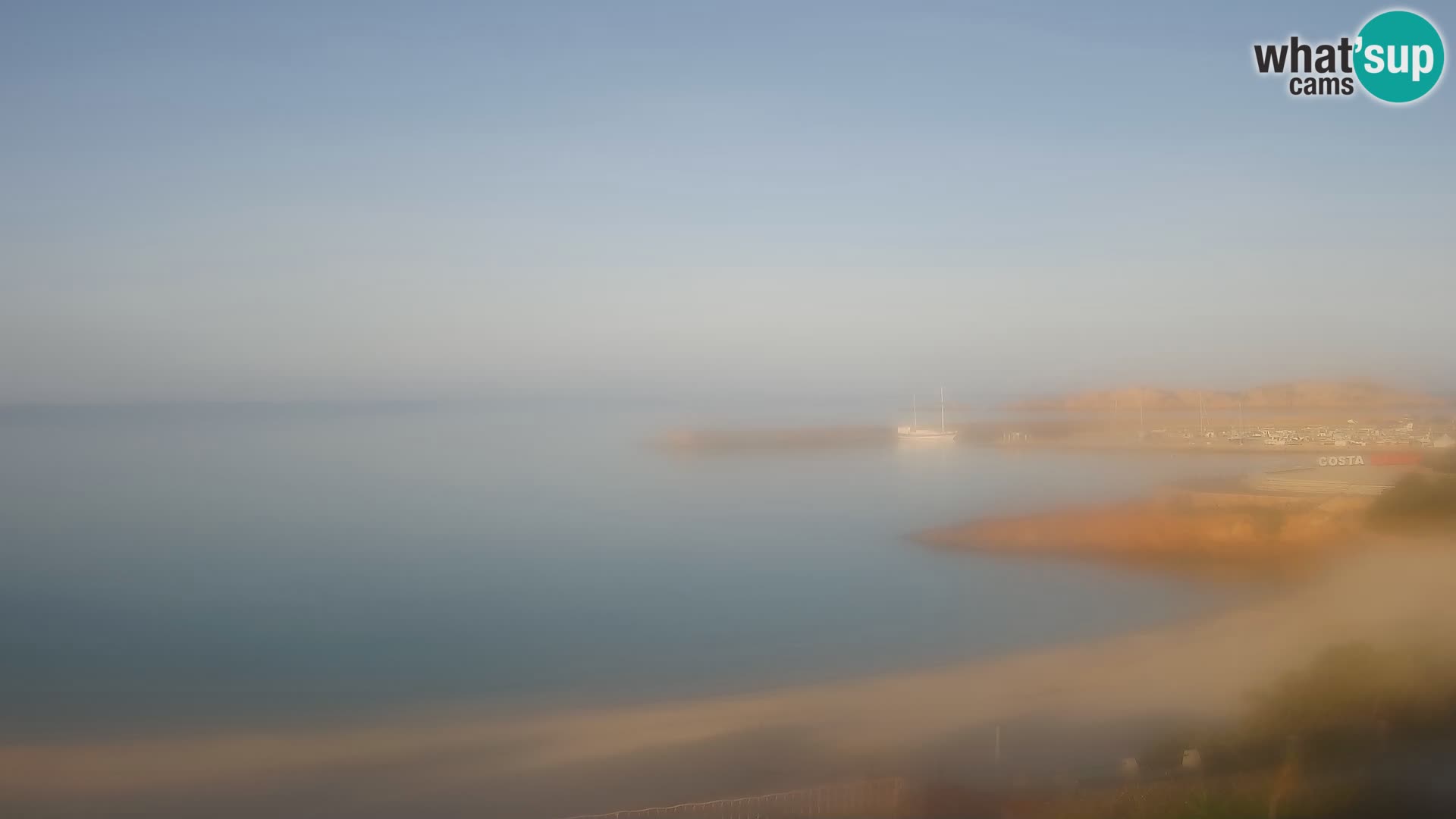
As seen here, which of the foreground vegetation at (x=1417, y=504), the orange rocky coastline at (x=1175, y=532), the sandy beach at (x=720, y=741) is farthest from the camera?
the orange rocky coastline at (x=1175, y=532)

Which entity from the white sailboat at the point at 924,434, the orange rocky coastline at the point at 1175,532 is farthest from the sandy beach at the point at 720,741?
the white sailboat at the point at 924,434

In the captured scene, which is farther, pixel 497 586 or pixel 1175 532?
pixel 1175 532

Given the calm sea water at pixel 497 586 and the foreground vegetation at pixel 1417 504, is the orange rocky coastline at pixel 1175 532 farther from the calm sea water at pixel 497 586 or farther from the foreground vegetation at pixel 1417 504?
the calm sea water at pixel 497 586

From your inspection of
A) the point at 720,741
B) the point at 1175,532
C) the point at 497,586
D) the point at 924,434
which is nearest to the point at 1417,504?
the point at 1175,532

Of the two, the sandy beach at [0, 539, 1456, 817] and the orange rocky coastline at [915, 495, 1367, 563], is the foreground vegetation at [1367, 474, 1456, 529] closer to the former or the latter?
the orange rocky coastline at [915, 495, 1367, 563]

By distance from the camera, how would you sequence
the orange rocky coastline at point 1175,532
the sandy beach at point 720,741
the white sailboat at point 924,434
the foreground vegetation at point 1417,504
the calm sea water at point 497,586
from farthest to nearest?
the white sailboat at point 924,434
the orange rocky coastline at point 1175,532
the foreground vegetation at point 1417,504
the calm sea water at point 497,586
the sandy beach at point 720,741

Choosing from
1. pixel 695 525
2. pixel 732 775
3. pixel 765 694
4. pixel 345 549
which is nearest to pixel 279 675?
pixel 765 694

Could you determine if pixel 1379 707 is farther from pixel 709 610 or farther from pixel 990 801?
pixel 709 610

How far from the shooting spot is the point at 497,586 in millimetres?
11414

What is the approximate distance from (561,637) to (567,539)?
533 centimetres

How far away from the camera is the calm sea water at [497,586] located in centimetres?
793

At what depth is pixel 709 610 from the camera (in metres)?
10.2

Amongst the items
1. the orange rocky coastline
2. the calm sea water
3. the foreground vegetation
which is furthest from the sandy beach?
the orange rocky coastline

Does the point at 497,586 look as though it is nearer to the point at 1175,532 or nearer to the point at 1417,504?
the point at 1175,532
